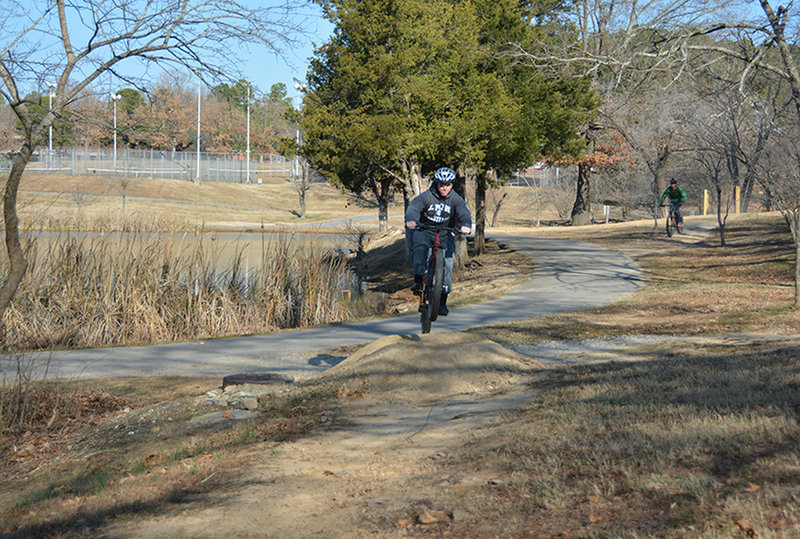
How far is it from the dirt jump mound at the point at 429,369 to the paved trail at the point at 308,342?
1.44 metres

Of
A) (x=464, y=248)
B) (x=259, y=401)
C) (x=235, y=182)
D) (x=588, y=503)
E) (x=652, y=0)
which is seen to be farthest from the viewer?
(x=235, y=182)

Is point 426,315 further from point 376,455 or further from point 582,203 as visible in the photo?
point 582,203

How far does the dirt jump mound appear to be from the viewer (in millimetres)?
7977

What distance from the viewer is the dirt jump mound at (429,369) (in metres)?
7.98

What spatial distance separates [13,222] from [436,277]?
15.5 ft

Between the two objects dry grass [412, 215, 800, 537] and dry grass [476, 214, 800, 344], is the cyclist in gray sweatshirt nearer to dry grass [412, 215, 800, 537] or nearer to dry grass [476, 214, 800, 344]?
dry grass [412, 215, 800, 537]

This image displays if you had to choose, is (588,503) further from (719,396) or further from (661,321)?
(661,321)

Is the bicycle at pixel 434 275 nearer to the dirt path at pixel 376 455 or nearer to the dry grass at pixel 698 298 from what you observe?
the dirt path at pixel 376 455

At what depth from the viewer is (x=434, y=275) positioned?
953 centimetres

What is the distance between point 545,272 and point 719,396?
57.3 feet

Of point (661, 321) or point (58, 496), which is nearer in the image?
point (58, 496)

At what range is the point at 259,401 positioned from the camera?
8.09m

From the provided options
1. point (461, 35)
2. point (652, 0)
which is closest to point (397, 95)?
point (461, 35)

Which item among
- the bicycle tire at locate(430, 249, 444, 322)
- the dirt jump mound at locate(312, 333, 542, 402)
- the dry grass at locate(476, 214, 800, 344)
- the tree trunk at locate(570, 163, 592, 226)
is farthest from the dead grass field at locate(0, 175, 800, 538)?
the tree trunk at locate(570, 163, 592, 226)
